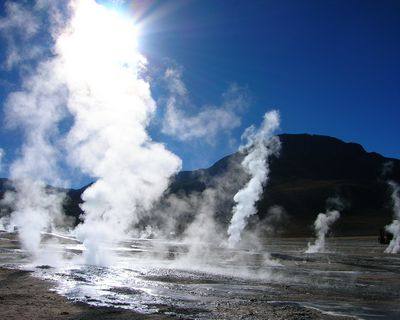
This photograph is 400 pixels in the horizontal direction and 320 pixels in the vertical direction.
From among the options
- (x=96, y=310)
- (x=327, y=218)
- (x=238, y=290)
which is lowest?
(x=96, y=310)

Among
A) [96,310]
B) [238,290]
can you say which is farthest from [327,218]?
[96,310]

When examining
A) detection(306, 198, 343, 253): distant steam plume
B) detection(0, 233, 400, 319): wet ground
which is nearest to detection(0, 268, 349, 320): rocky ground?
detection(0, 233, 400, 319): wet ground

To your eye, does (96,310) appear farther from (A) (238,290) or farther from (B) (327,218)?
(B) (327,218)

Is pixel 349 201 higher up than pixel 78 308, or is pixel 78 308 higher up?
pixel 349 201

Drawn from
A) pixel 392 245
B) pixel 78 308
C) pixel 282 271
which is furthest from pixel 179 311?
pixel 392 245

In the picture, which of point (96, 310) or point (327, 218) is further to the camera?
point (327, 218)

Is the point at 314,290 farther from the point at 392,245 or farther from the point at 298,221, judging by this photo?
the point at 298,221

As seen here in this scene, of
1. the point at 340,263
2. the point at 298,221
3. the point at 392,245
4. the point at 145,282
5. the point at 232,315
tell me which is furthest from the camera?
the point at 298,221

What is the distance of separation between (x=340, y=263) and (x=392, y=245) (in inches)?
721

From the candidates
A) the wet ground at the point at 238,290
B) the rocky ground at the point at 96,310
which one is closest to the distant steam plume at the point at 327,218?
the wet ground at the point at 238,290

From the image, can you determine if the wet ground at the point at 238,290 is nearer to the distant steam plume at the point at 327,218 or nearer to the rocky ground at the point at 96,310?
the rocky ground at the point at 96,310

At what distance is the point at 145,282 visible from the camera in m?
27.1

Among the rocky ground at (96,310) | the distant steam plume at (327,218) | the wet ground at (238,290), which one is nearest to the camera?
the rocky ground at (96,310)

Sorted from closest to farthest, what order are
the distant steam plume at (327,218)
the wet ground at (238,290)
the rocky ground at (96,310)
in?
the rocky ground at (96,310), the wet ground at (238,290), the distant steam plume at (327,218)
